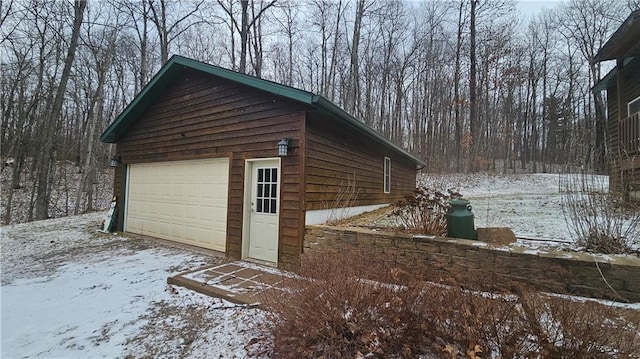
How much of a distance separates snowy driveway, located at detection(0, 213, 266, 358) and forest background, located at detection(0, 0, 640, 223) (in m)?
9.45

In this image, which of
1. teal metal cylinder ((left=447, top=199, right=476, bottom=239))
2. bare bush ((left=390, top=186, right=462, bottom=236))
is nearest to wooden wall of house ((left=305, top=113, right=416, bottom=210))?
bare bush ((left=390, top=186, right=462, bottom=236))

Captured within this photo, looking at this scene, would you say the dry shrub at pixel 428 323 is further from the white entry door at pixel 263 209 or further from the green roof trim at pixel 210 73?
the green roof trim at pixel 210 73

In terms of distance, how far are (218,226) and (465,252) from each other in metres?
4.71

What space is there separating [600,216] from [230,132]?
6.18 metres

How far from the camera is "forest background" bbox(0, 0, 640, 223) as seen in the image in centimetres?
1315

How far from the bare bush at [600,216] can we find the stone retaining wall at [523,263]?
1.48 feet

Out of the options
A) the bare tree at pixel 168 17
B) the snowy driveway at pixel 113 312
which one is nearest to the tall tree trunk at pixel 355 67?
the bare tree at pixel 168 17

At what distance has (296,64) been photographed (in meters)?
17.6

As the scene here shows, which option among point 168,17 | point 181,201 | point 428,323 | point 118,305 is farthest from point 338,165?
point 168,17

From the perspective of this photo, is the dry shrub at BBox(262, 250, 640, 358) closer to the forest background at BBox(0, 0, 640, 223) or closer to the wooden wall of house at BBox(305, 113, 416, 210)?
the wooden wall of house at BBox(305, 113, 416, 210)

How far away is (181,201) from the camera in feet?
22.1

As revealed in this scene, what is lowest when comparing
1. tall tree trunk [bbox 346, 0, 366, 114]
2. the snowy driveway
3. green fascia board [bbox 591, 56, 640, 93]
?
the snowy driveway

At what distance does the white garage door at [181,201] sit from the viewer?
604cm

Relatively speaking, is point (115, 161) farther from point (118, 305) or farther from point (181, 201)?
point (118, 305)
